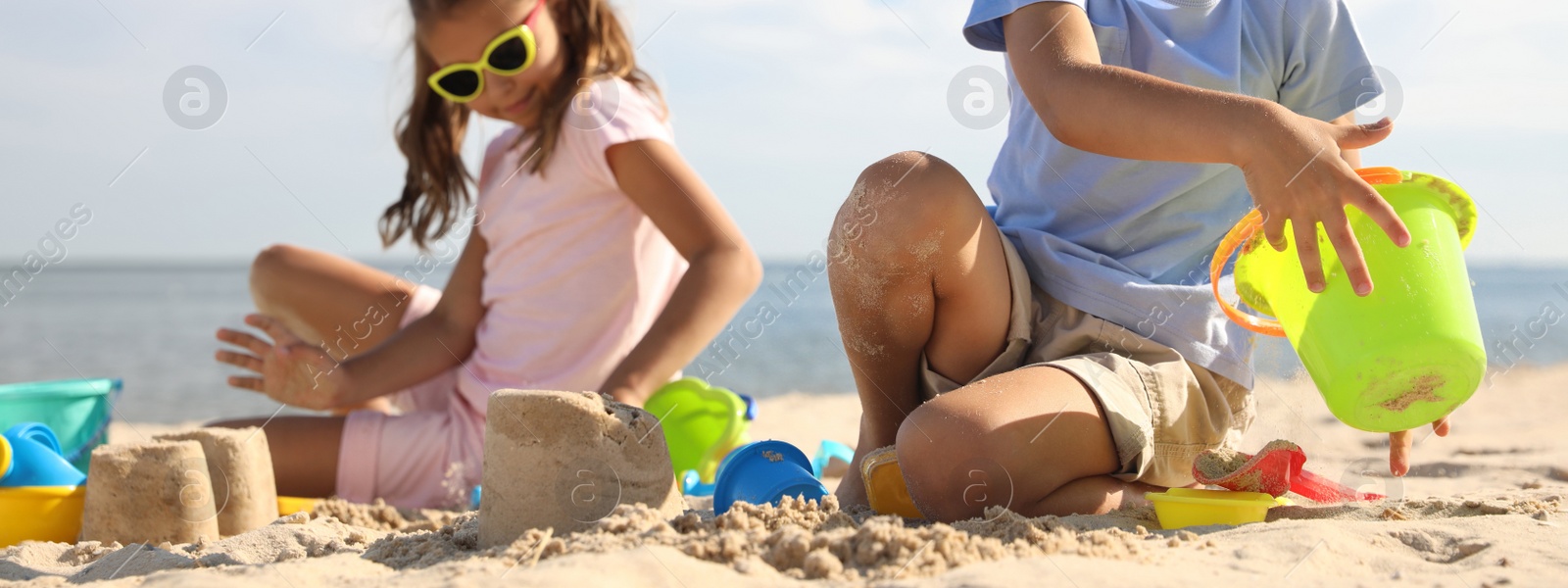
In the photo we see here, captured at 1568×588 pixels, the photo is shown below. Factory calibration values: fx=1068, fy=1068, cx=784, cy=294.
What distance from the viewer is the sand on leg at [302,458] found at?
2746 mm

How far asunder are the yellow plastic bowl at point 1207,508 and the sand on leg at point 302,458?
199 centimetres

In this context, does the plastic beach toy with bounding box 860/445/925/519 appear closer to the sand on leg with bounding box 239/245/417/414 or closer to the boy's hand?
the boy's hand

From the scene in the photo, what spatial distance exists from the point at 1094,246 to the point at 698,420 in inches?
44.8

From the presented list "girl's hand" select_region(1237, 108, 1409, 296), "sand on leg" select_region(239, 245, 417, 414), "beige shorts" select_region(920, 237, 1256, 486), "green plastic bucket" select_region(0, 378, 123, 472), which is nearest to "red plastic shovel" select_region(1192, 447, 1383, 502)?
"beige shorts" select_region(920, 237, 1256, 486)

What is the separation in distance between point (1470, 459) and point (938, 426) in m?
2.14

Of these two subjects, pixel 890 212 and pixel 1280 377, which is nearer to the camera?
pixel 890 212

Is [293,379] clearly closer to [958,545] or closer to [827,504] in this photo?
[827,504]

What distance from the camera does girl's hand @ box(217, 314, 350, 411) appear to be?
2.62m

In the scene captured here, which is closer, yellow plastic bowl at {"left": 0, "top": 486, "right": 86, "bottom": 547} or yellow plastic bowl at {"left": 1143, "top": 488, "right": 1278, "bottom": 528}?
yellow plastic bowl at {"left": 1143, "top": 488, "right": 1278, "bottom": 528}

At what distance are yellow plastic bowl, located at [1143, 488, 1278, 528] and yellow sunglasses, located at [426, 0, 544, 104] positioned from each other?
1918 millimetres

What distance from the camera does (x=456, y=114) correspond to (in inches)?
129

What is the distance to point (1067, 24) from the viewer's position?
1789mm

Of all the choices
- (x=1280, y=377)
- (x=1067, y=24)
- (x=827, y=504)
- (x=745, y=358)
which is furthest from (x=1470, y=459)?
(x=745, y=358)

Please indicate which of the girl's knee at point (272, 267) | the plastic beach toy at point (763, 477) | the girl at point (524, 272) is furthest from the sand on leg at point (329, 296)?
the plastic beach toy at point (763, 477)
